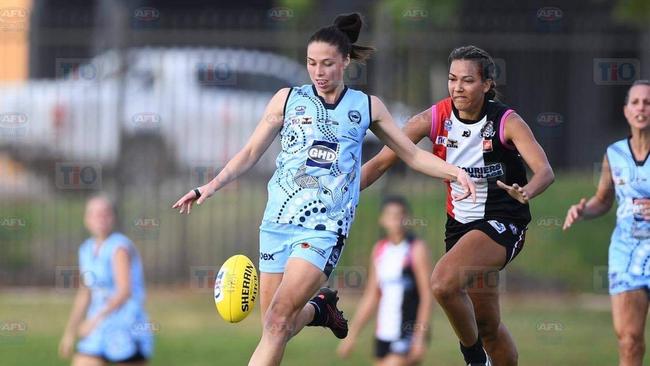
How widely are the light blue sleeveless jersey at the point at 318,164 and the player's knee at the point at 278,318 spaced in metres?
0.51

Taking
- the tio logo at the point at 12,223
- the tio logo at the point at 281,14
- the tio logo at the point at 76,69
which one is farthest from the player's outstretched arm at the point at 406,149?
the tio logo at the point at 12,223

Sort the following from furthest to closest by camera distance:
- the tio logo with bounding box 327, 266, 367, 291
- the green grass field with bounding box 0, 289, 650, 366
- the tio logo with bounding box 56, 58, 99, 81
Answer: the tio logo with bounding box 56, 58, 99, 81
the tio logo with bounding box 327, 266, 367, 291
the green grass field with bounding box 0, 289, 650, 366

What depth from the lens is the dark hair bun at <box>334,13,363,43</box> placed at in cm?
855

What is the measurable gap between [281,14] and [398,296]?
5.04 meters

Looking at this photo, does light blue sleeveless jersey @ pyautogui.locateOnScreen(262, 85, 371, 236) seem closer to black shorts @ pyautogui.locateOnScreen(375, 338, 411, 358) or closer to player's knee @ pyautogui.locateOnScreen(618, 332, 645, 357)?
player's knee @ pyautogui.locateOnScreen(618, 332, 645, 357)

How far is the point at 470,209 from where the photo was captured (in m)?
8.95

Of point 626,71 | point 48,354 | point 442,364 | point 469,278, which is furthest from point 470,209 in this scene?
point 626,71

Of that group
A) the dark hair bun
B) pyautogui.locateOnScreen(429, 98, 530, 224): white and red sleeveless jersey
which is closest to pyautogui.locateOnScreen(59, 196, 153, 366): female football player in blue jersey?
pyautogui.locateOnScreen(429, 98, 530, 224): white and red sleeveless jersey

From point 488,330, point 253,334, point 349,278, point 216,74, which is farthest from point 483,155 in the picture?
point 216,74

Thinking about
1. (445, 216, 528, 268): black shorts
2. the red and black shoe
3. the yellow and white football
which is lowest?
the red and black shoe

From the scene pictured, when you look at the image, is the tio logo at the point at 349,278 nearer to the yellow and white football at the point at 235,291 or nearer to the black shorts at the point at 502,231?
the black shorts at the point at 502,231

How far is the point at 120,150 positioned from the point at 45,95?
3.53ft

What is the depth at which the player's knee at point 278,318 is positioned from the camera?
7.97m

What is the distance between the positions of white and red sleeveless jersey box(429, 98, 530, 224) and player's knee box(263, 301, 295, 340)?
154 centimetres
